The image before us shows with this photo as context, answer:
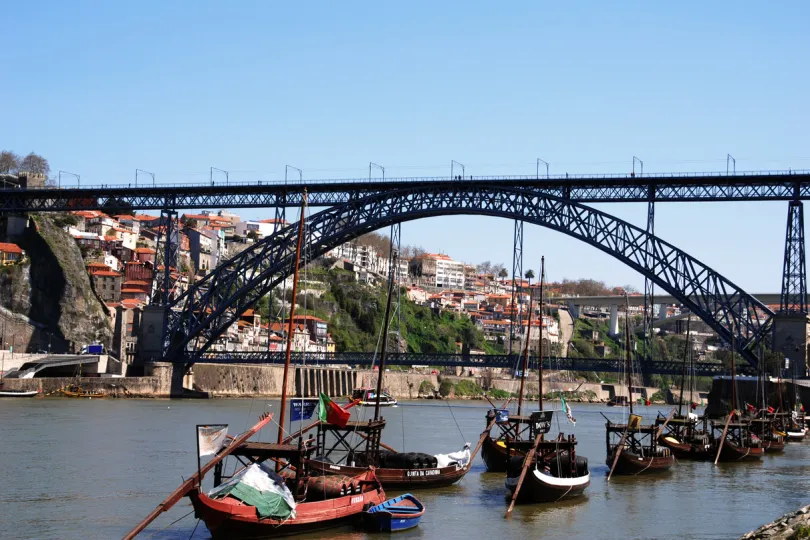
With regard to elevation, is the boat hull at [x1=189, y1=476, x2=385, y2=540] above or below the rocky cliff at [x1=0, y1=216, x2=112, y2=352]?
below

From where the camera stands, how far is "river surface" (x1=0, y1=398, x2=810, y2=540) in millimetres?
24656

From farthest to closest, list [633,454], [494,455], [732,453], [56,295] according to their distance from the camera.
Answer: [56,295]
[732,453]
[633,454]
[494,455]

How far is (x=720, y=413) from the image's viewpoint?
6369 centimetres

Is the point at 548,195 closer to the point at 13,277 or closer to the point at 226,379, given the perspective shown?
the point at 226,379

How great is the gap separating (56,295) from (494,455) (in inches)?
2131

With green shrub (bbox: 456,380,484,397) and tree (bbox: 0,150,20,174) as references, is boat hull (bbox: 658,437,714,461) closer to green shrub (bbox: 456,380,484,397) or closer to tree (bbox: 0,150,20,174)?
green shrub (bbox: 456,380,484,397)

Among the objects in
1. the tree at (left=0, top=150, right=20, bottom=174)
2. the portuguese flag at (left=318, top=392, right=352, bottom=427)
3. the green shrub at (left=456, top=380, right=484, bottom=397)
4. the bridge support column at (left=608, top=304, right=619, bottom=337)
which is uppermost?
the tree at (left=0, top=150, right=20, bottom=174)

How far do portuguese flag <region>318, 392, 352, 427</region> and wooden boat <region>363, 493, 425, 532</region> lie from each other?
220 cm

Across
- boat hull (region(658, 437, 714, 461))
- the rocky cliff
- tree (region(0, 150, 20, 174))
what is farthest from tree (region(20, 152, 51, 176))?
boat hull (region(658, 437, 714, 461))

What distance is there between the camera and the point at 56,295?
8138 cm

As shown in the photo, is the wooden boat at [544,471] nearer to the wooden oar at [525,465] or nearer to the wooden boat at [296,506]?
the wooden oar at [525,465]

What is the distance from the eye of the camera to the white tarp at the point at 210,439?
2075 centimetres

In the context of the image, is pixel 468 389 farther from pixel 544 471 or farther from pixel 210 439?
pixel 210 439

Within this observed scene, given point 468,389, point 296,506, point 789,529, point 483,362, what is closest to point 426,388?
point 468,389
